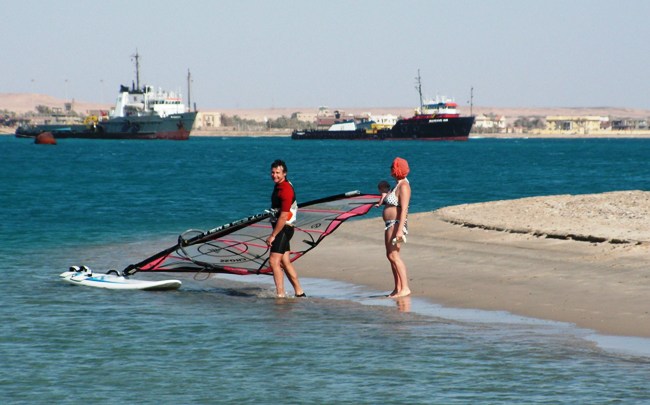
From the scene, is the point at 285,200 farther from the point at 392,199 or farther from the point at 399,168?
the point at 399,168

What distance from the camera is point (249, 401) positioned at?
869 centimetres

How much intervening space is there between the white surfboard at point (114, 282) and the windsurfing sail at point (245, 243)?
39cm

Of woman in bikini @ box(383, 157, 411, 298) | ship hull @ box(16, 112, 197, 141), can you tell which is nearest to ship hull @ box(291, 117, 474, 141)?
ship hull @ box(16, 112, 197, 141)

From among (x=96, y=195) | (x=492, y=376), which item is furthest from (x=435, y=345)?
(x=96, y=195)

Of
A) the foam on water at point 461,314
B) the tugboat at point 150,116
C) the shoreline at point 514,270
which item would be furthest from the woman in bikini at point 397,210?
the tugboat at point 150,116

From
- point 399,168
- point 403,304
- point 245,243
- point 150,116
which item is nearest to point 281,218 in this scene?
point 399,168

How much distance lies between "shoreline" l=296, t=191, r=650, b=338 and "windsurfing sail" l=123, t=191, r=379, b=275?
0.90 metres

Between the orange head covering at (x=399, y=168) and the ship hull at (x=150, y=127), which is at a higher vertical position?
the orange head covering at (x=399, y=168)

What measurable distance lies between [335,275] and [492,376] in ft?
21.7

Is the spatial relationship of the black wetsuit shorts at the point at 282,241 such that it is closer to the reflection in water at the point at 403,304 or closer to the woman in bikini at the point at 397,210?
the woman in bikini at the point at 397,210

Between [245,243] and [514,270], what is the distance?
383cm

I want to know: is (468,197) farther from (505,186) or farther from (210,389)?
(210,389)

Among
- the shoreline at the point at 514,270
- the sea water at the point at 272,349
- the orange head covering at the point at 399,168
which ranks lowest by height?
the sea water at the point at 272,349

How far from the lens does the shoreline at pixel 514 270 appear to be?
11.9m
